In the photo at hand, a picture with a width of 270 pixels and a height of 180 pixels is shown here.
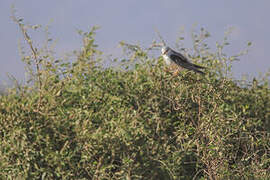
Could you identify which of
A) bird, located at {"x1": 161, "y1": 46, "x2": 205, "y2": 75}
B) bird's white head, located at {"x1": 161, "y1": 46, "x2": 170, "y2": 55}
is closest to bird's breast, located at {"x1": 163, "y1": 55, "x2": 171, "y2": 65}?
bird, located at {"x1": 161, "y1": 46, "x2": 205, "y2": 75}

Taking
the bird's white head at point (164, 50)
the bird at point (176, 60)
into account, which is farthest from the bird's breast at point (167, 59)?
the bird's white head at point (164, 50)

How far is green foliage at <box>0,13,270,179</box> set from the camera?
204 inches

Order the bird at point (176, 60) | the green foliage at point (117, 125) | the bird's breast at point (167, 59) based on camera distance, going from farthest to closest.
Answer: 1. the bird's breast at point (167, 59)
2. the bird at point (176, 60)
3. the green foliage at point (117, 125)

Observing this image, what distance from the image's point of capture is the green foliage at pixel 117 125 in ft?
17.0

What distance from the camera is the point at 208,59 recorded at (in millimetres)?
7289

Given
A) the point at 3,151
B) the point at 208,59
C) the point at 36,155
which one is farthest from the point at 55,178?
the point at 208,59

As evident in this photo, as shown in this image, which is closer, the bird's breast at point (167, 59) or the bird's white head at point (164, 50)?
the bird's breast at point (167, 59)

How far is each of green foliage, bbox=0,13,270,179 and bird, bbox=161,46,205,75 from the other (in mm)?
154

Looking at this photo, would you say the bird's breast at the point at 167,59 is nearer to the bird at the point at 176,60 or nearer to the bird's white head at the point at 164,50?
the bird at the point at 176,60

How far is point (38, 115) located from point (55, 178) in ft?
2.77

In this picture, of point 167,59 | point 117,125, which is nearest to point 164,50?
point 167,59

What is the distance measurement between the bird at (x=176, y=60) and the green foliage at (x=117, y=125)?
15cm

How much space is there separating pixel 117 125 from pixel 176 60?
2.10 meters

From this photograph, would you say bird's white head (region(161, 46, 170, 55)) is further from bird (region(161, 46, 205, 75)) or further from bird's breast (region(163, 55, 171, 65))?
bird's breast (region(163, 55, 171, 65))
